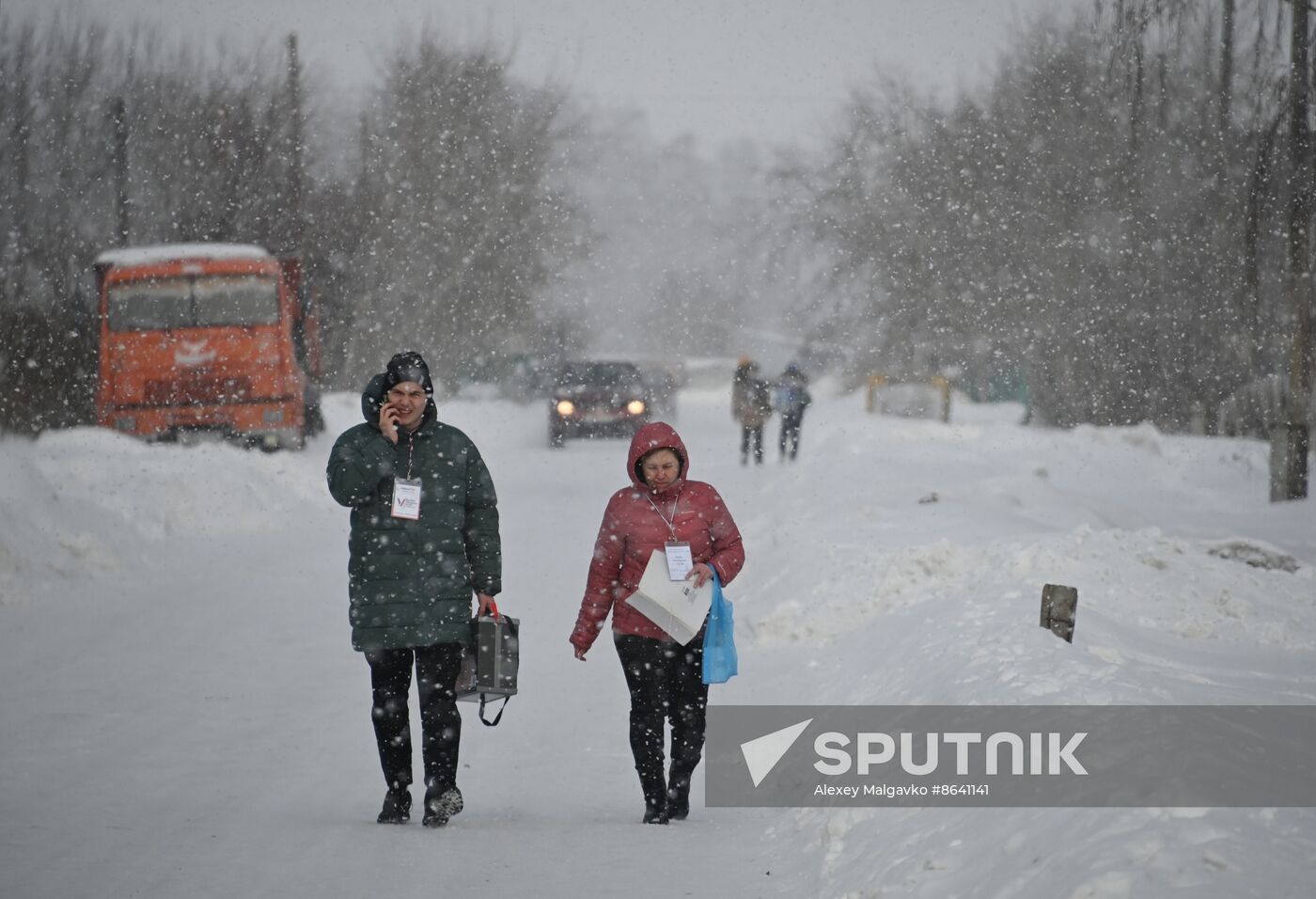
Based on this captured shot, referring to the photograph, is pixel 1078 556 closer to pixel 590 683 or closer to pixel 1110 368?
pixel 590 683

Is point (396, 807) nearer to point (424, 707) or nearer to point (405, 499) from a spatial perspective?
point (424, 707)

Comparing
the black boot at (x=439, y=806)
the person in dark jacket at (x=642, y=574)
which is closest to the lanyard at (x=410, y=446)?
the person in dark jacket at (x=642, y=574)

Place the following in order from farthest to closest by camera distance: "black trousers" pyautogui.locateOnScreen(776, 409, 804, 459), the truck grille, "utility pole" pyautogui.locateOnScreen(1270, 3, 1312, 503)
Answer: "black trousers" pyautogui.locateOnScreen(776, 409, 804, 459) < the truck grille < "utility pole" pyautogui.locateOnScreen(1270, 3, 1312, 503)

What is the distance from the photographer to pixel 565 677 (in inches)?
345

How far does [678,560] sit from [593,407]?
24.4 meters

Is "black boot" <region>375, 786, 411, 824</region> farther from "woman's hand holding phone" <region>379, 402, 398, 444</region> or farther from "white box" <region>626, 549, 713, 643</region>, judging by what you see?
"woman's hand holding phone" <region>379, 402, 398, 444</region>

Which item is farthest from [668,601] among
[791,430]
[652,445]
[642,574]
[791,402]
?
[791,430]

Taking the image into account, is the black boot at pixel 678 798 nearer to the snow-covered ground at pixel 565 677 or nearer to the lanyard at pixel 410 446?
the snow-covered ground at pixel 565 677

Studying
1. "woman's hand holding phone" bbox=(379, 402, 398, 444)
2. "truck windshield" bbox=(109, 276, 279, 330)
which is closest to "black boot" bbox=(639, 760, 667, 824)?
"woman's hand holding phone" bbox=(379, 402, 398, 444)

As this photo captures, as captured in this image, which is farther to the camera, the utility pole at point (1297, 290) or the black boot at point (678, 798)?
the utility pole at point (1297, 290)

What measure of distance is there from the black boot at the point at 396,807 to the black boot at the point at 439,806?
0.36 feet

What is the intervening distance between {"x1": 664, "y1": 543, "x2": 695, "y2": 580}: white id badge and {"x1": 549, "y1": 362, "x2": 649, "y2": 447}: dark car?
24.1 meters

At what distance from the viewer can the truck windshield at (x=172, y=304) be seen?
21.9 m

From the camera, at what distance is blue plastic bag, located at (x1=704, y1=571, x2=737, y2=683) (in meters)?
5.38
